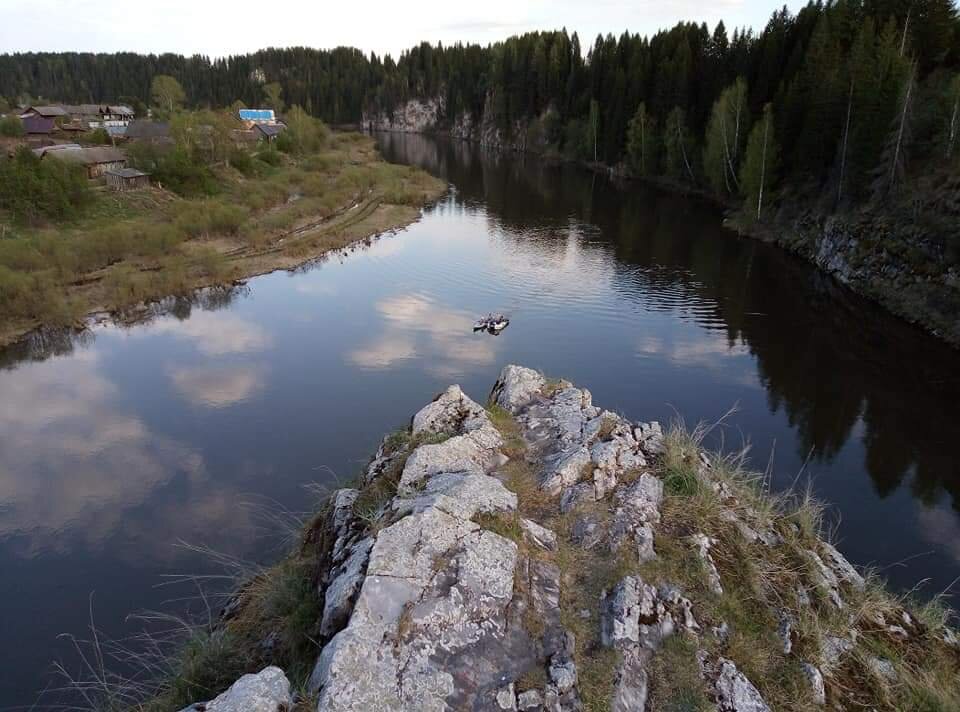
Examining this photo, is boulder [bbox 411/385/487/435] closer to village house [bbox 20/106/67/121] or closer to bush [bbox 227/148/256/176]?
bush [bbox 227/148/256/176]

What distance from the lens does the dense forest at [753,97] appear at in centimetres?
4453

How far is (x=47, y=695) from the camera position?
1381 centimetres

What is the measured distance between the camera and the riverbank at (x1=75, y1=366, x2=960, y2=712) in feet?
23.0

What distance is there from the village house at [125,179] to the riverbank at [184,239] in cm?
149

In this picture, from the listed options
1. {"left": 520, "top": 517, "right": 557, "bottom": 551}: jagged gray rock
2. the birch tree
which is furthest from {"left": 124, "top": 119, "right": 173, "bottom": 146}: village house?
{"left": 520, "top": 517, "right": 557, "bottom": 551}: jagged gray rock

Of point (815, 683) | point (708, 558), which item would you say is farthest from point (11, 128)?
point (815, 683)

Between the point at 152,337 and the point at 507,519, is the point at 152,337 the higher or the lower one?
the lower one

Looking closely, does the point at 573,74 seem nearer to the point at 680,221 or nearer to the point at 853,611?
the point at 680,221

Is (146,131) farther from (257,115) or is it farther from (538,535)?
(538,535)

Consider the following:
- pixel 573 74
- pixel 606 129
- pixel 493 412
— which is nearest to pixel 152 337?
pixel 493 412

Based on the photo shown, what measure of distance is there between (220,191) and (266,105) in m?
116

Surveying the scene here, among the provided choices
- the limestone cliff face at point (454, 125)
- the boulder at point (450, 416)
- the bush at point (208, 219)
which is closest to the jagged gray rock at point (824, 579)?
the boulder at point (450, 416)

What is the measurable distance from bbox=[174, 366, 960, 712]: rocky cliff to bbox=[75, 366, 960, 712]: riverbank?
3 centimetres

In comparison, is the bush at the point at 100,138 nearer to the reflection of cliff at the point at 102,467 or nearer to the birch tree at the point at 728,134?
the reflection of cliff at the point at 102,467
